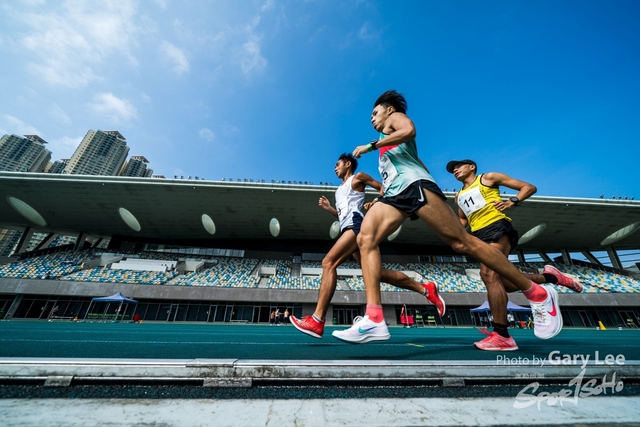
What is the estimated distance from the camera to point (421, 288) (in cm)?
345

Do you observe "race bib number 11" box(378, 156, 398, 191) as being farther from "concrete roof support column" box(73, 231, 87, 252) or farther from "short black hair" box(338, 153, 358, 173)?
"concrete roof support column" box(73, 231, 87, 252)

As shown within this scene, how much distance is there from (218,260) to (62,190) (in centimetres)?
1302

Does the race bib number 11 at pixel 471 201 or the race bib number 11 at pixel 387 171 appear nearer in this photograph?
the race bib number 11 at pixel 387 171

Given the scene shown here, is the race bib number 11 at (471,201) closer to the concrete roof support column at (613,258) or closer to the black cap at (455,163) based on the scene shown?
the black cap at (455,163)

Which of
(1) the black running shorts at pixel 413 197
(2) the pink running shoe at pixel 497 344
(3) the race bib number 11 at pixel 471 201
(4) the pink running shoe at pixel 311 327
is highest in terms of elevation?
(3) the race bib number 11 at pixel 471 201

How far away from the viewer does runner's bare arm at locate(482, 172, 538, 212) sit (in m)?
3.00

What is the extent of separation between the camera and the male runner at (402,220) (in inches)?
84.7

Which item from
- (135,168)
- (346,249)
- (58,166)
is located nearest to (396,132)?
(346,249)

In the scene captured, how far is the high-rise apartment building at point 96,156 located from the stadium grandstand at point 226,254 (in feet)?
144

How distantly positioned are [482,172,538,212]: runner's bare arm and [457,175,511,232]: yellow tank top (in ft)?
0.24

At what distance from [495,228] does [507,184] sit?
598mm

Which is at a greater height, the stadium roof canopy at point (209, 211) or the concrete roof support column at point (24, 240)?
the stadium roof canopy at point (209, 211)

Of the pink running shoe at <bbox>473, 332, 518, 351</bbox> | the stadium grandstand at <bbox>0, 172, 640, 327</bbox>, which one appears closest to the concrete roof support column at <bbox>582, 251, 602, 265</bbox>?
the stadium grandstand at <bbox>0, 172, 640, 327</bbox>

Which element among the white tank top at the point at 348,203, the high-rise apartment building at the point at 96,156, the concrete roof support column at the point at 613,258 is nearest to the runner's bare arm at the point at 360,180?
the white tank top at the point at 348,203
